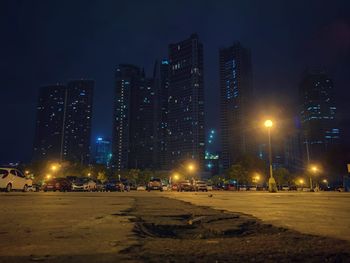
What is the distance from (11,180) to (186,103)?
15346cm

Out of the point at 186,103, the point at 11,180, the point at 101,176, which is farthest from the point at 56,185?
the point at 186,103

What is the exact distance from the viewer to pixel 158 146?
196500 mm

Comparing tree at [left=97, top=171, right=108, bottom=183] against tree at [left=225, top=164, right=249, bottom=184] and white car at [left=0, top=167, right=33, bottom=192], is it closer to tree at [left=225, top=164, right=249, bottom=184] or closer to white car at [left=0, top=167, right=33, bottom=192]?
tree at [left=225, top=164, right=249, bottom=184]

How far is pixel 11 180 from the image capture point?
2548cm

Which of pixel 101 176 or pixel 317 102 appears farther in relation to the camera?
pixel 317 102

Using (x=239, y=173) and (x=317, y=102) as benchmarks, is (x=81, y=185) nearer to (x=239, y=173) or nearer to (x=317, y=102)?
(x=239, y=173)

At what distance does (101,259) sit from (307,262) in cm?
209

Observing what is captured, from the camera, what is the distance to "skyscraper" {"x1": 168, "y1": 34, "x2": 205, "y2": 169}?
16788cm

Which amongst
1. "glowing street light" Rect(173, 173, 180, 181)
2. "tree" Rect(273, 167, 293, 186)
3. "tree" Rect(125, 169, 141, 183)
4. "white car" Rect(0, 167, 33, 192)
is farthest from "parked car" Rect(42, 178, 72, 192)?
"glowing street light" Rect(173, 173, 180, 181)

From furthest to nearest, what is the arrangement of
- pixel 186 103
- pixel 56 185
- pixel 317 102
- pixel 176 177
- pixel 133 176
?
pixel 317 102 → pixel 186 103 → pixel 176 177 → pixel 133 176 → pixel 56 185

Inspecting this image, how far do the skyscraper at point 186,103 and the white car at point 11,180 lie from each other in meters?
139

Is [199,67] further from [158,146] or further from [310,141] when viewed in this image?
[310,141]

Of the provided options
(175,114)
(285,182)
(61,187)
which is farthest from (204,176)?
(61,187)

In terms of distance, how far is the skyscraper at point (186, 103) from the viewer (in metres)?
168
